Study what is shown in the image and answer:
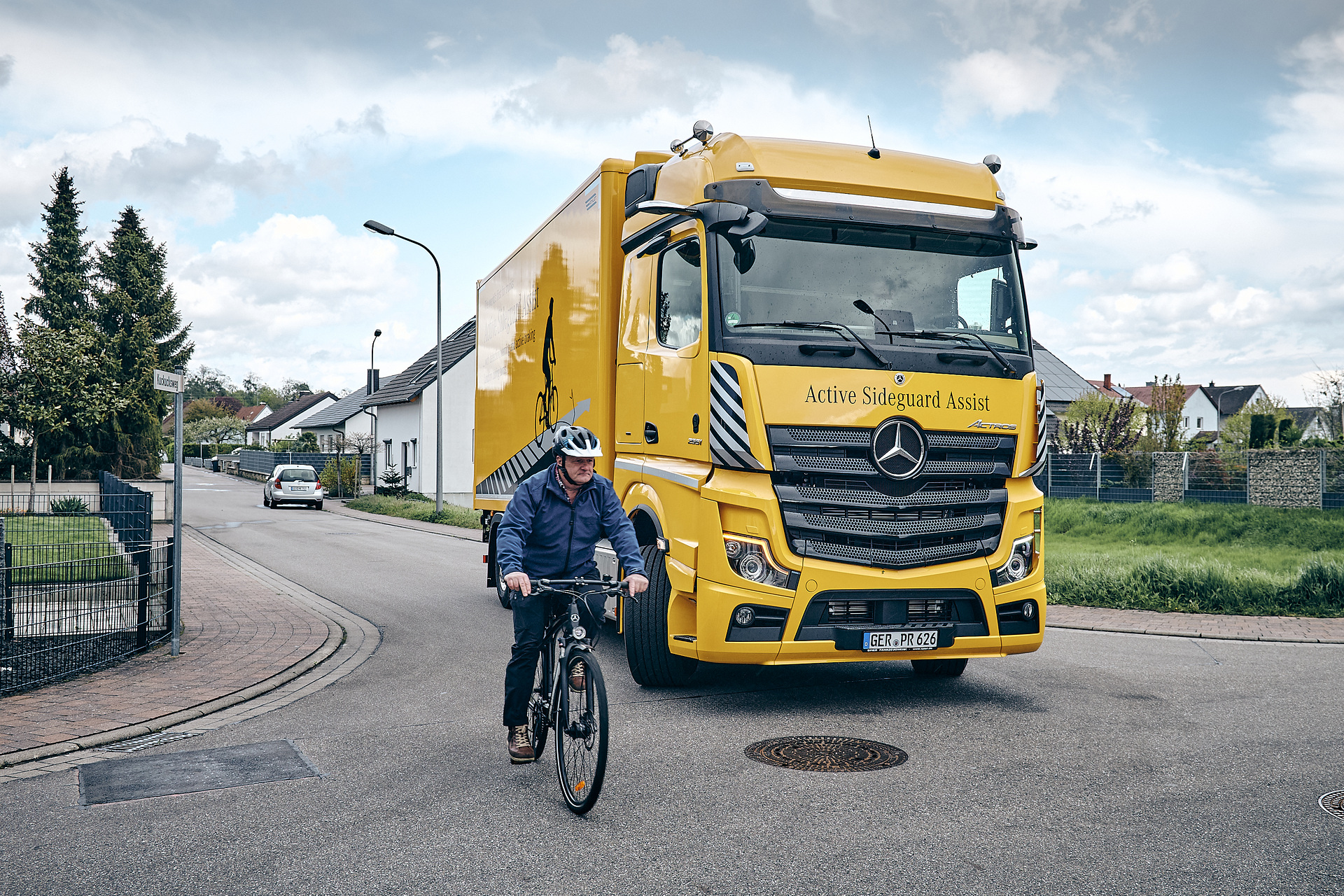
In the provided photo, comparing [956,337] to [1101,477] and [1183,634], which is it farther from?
[1101,477]

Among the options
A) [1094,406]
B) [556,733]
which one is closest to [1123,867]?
[556,733]

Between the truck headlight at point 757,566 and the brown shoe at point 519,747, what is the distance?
1552 millimetres

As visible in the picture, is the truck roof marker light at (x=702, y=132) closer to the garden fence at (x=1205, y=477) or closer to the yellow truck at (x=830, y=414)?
→ the yellow truck at (x=830, y=414)

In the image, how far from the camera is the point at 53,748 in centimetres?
570

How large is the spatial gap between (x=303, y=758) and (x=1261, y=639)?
27.1 feet

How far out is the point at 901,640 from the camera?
637 cm

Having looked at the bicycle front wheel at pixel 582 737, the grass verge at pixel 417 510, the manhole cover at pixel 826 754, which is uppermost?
the bicycle front wheel at pixel 582 737

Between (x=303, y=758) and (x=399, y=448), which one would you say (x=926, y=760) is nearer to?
(x=303, y=758)

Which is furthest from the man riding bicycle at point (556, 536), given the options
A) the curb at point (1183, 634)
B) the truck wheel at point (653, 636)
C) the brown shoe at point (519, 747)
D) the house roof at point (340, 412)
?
the house roof at point (340, 412)

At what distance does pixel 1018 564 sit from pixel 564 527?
3.12 metres

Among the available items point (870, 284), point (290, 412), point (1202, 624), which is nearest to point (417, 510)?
point (1202, 624)

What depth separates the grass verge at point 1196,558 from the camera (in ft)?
37.2

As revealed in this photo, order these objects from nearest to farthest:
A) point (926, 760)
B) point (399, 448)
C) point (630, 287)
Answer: point (926, 760), point (630, 287), point (399, 448)

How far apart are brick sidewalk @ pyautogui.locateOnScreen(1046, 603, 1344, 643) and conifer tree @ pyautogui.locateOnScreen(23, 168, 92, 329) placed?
171ft
